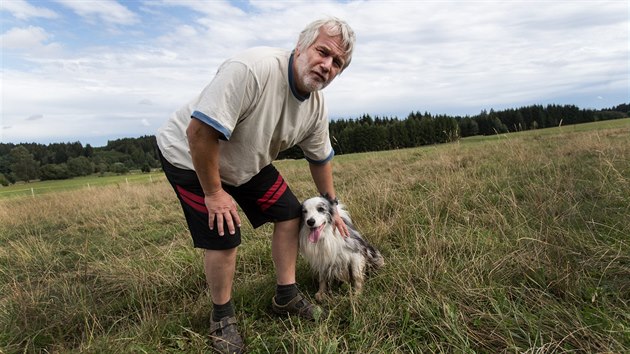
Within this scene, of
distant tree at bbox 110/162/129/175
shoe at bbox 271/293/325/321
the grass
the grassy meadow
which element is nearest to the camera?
the grassy meadow

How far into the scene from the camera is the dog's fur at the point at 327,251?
3.15 metres

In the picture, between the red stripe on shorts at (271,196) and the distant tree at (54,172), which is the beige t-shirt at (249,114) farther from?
the distant tree at (54,172)

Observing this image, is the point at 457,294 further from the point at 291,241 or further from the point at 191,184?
the point at 191,184

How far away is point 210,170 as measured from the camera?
7.36ft

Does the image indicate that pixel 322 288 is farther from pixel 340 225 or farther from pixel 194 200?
pixel 194 200

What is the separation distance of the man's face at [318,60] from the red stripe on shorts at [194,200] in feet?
3.42

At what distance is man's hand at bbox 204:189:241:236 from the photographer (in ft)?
7.75

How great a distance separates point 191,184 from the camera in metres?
2.59

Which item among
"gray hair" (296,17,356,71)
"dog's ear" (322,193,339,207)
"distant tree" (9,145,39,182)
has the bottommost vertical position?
"dog's ear" (322,193,339,207)

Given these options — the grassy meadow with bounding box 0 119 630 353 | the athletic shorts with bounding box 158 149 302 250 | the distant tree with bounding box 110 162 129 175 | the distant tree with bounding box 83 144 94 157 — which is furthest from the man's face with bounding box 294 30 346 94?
the distant tree with bounding box 83 144 94 157

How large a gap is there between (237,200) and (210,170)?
0.76 metres

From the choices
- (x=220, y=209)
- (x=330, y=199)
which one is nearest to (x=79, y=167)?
(x=330, y=199)

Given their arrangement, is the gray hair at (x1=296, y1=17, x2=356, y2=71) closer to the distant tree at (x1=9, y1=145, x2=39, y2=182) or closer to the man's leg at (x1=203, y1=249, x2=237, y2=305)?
the man's leg at (x1=203, y1=249, x2=237, y2=305)

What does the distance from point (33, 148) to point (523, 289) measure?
72.7 m
